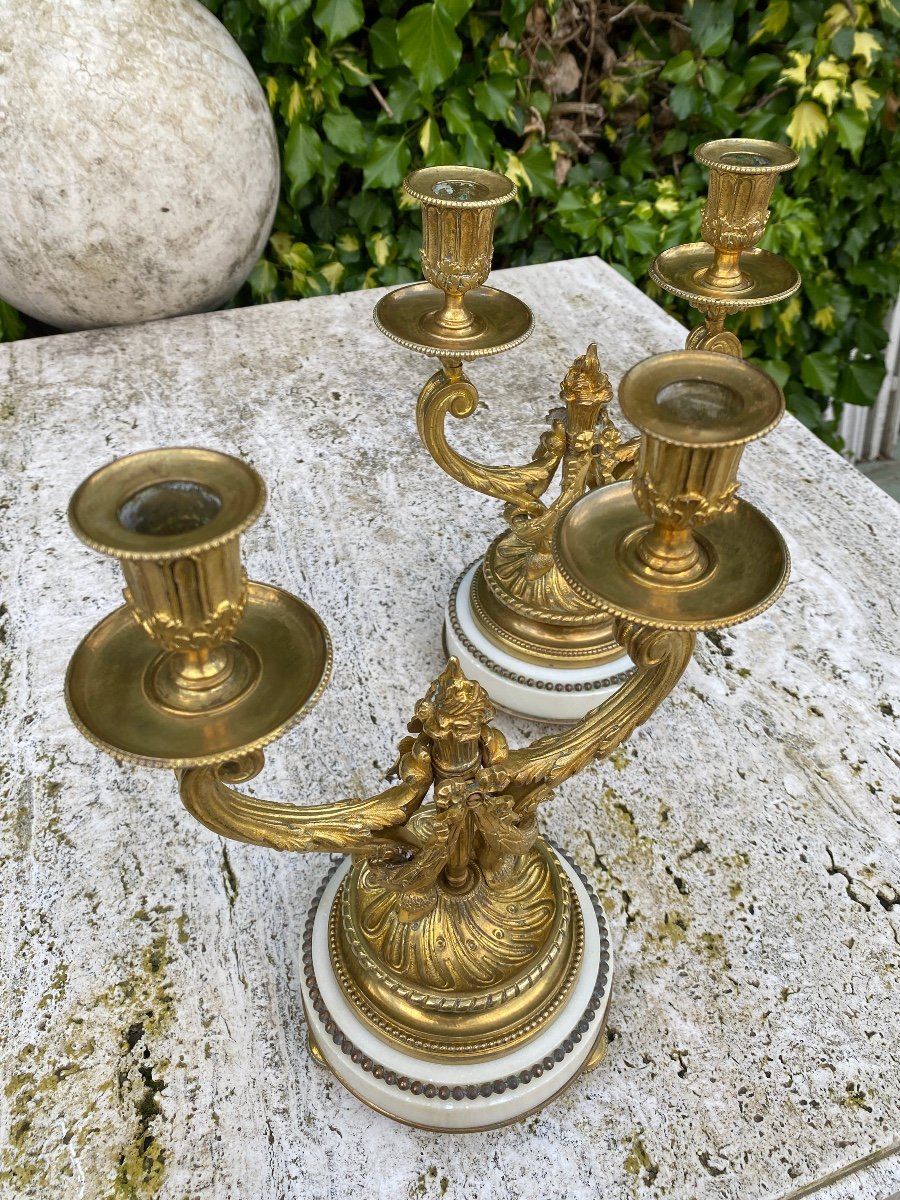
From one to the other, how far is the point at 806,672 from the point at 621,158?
2.24m

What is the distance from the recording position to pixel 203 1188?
89cm

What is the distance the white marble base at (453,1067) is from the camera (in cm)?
91

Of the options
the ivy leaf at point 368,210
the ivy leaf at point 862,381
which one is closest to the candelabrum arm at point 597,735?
the ivy leaf at point 368,210

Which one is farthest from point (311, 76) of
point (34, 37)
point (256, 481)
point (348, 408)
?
point (256, 481)

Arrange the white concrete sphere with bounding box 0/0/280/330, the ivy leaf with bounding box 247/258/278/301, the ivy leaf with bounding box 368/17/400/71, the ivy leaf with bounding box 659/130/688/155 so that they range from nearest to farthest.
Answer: the white concrete sphere with bounding box 0/0/280/330
the ivy leaf with bounding box 368/17/400/71
the ivy leaf with bounding box 247/258/278/301
the ivy leaf with bounding box 659/130/688/155

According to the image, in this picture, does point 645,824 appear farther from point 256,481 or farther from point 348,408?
point 348,408

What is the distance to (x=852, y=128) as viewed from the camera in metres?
2.60

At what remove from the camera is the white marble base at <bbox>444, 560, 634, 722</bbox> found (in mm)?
1303

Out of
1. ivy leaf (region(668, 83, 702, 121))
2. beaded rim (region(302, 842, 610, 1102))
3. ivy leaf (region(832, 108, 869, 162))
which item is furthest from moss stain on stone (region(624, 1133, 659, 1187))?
ivy leaf (region(668, 83, 702, 121))

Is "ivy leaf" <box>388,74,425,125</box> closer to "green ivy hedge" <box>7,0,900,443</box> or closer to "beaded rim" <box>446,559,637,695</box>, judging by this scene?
"green ivy hedge" <box>7,0,900,443</box>

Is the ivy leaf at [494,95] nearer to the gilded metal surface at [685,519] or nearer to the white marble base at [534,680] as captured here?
the white marble base at [534,680]

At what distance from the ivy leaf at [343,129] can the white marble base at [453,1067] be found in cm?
222

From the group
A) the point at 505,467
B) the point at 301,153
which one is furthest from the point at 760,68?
the point at 505,467

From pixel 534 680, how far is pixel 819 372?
230 centimetres
